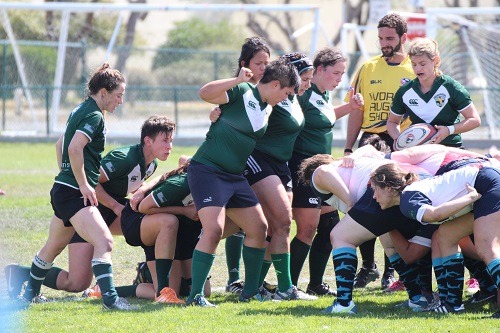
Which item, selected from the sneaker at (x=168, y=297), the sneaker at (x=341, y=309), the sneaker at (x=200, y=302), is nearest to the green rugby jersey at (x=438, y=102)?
the sneaker at (x=341, y=309)

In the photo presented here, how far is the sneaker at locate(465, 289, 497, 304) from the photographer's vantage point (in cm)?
663

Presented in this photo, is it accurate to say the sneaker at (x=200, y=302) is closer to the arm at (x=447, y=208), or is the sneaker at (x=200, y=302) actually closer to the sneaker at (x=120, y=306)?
the sneaker at (x=120, y=306)

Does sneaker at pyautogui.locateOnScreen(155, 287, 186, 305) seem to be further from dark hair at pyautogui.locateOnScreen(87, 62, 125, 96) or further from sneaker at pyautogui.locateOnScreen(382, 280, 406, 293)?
sneaker at pyautogui.locateOnScreen(382, 280, 406, 293)

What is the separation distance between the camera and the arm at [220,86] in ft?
21.0

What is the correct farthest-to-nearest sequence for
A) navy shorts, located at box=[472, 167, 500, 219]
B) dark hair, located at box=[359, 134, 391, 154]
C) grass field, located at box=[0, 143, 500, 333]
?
dark hair, located at box=[359, 134, 391, 154], navy shorts, located at box=[472, 167, 500, 219], grass field, located at box=[0, 143, 500, 333]

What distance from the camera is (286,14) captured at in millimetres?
39250

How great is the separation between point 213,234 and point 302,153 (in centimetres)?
137

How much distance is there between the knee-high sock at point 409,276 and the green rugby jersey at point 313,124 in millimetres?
1304

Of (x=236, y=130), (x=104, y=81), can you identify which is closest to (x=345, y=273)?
(x=236, y=130)

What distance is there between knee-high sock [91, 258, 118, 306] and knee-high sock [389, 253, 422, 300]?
209cm

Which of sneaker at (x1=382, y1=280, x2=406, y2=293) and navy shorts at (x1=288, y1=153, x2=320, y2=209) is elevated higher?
navy shorts at (x1=288, y1=153, x2=320, y2=209)

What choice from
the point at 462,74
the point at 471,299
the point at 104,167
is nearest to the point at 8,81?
the point at 462,74

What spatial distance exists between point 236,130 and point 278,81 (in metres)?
0.48

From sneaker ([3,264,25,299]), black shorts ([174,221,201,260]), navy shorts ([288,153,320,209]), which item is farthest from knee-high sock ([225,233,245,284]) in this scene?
sneaker ([3,264,25,299])
